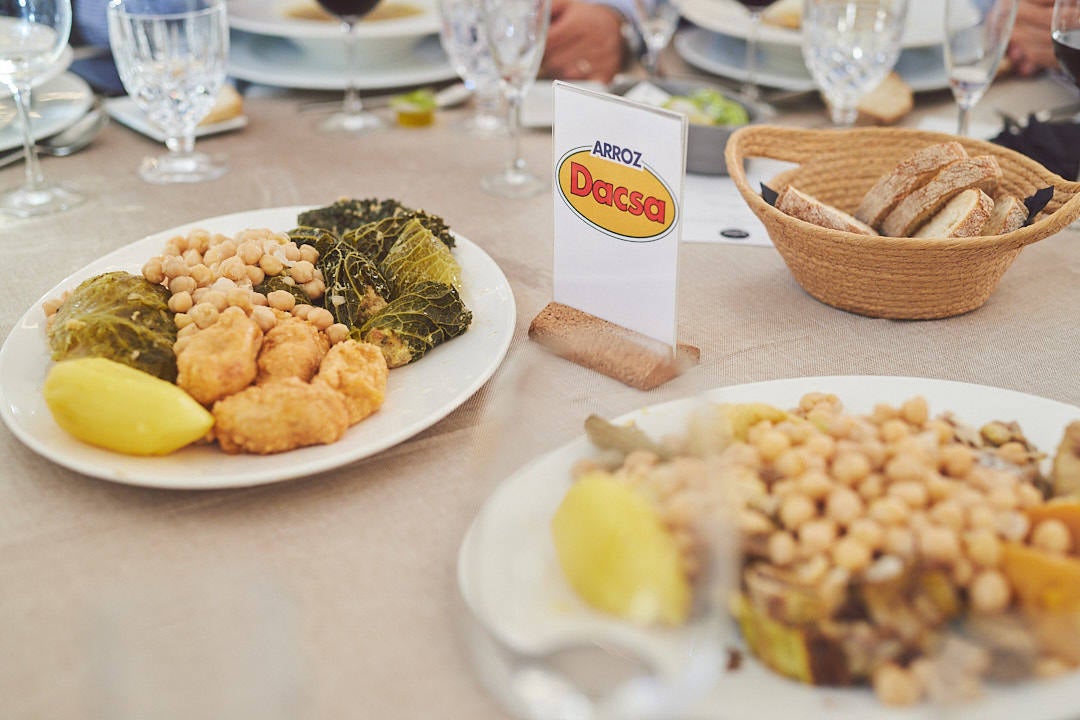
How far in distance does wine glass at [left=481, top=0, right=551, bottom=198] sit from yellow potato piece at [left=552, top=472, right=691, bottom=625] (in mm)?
1015

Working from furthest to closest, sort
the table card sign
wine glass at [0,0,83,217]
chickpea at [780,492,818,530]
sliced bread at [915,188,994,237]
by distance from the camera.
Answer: wine glass at [0,0,83,217] → sliced bread at [915,188,994,237] → the table card sign → chickpea at [780,492,818,530]

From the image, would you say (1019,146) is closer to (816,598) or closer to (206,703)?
(816,598)

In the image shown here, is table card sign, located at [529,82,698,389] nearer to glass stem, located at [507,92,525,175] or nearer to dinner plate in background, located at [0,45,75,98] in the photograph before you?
glass stem, located at [507,92,525,175]

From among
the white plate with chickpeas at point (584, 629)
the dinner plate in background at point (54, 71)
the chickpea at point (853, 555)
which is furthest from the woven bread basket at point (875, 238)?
the dinner plate in background at point (54, 71)

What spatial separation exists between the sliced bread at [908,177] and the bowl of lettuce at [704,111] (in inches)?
14.8

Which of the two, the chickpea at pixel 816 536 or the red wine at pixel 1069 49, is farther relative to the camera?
the red wine at pixel 1069 49

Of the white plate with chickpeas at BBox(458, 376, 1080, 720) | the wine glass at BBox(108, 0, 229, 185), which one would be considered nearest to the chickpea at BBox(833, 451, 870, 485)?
the white plate with chickpeas at BBox(458, 376, 1080, 720)

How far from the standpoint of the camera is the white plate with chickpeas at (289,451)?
88 centimetres

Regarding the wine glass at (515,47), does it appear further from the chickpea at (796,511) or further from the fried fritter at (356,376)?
the chickpea at (796,511)

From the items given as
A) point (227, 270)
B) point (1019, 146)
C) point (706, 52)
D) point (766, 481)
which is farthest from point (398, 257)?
point (706, 52)

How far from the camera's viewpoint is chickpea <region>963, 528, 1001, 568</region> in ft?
2.23

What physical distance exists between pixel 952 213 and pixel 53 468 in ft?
3.37

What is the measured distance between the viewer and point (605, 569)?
663mm

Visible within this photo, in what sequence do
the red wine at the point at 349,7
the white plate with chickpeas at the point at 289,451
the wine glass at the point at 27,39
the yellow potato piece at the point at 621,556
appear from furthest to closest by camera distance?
the red wine at the point at 349,7 → the wine glass at the point at 27,39 → the white plate with chickpeas at the point at 289,451 → the yellow potato piece at the point at 621,556
